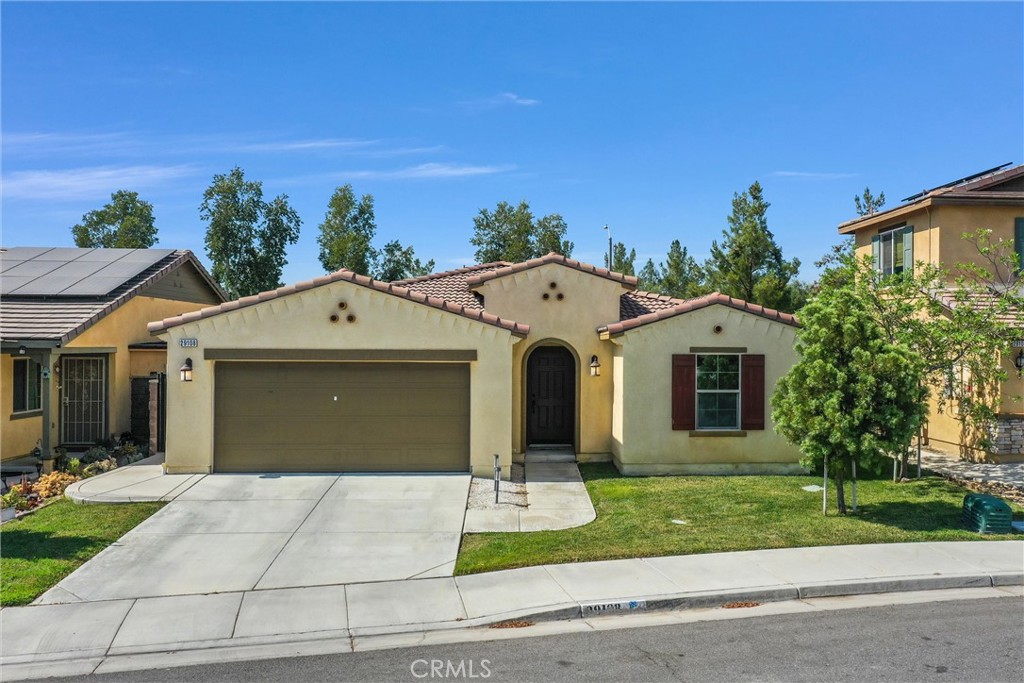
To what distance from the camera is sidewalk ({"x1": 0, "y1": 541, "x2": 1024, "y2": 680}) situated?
678cm

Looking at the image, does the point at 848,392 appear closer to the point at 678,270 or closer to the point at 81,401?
the point at 81,401

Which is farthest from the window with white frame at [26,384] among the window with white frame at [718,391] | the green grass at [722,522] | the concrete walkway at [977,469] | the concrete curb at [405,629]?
the concrete walkway at [977,469]

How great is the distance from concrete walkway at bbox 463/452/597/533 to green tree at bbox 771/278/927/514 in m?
3.48

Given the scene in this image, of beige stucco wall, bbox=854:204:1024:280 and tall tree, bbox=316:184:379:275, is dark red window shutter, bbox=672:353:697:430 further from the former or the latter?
tall tree, bbox=316:184:379:275

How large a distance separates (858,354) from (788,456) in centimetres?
437

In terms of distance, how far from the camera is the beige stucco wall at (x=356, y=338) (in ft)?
45.0

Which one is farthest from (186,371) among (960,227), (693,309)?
(960,227)

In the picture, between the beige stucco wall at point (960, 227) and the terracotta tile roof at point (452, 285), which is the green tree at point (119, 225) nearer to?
the terracotta tile roof at point (452, 285)

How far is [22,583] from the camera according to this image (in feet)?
26.8

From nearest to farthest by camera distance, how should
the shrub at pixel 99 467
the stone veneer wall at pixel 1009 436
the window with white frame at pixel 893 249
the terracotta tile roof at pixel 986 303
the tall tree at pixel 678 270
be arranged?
the shrub at pixel 99 467 < the terracotta tile roof at pixel 986 303 < the stone veneer wall at pixel 1009 436 < the window with white frame at pixel 893 249 < the tall tree at pixel 678 270

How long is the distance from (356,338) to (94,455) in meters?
5.88

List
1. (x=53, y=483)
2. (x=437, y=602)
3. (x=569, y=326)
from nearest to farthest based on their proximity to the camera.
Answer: (x=437, y=602) < (x=53, y=483) < (x=569, y=326)

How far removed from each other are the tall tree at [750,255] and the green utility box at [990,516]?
14133 mm

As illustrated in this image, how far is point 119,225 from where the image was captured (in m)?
36.4
